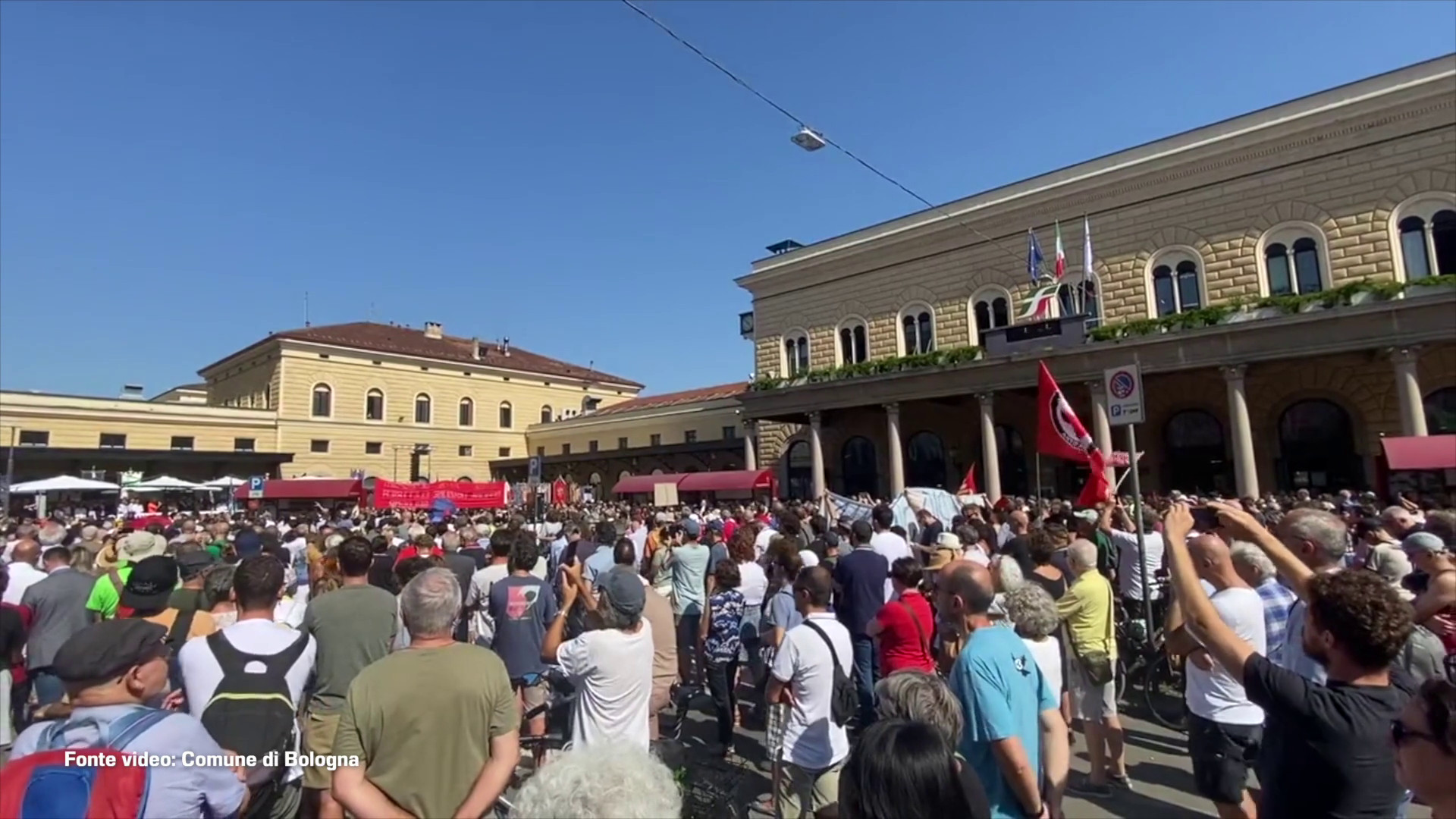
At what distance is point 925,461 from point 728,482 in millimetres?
8091

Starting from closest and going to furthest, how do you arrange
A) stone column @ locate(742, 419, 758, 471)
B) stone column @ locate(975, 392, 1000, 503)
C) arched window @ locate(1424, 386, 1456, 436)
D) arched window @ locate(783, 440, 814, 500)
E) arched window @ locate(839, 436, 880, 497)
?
arched window @ locate(1424, 386, 1456, 436) < stone column @ locate(975, 392, 1000, 503) < arched window @ locate(839, 436, 880, 497) < stone column @ locate(742, 419, 758, 471) < arched window @ locate(783, 440, 814, 500)

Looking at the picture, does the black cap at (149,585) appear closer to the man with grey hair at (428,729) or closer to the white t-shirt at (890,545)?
the man with grey hair at (428,729)

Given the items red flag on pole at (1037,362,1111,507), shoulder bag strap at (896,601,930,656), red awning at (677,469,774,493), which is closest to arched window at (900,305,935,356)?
red awning at (677,469,774,493)

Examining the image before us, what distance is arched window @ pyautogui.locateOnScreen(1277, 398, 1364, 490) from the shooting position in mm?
19750

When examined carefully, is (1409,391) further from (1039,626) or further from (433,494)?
(433,494)

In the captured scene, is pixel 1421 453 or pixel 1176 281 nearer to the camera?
pixel 1421 453

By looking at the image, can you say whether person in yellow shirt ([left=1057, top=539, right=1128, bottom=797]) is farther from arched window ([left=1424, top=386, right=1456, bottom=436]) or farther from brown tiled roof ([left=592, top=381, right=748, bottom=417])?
brown tiled roof ([left=592, top=381, right=748, bottom=417])

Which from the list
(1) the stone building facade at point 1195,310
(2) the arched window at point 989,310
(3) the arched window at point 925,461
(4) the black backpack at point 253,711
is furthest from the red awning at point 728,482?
(4) the black backpack at point 253,711

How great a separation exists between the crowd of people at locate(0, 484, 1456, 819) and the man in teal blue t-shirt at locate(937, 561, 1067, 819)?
0.01 metres

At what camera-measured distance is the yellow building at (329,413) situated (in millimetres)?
37625

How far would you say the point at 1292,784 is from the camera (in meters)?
2.60

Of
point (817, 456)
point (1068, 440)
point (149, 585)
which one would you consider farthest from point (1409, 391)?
point (149, 585)

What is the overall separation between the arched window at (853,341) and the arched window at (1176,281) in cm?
1071

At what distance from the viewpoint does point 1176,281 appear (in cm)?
2272
